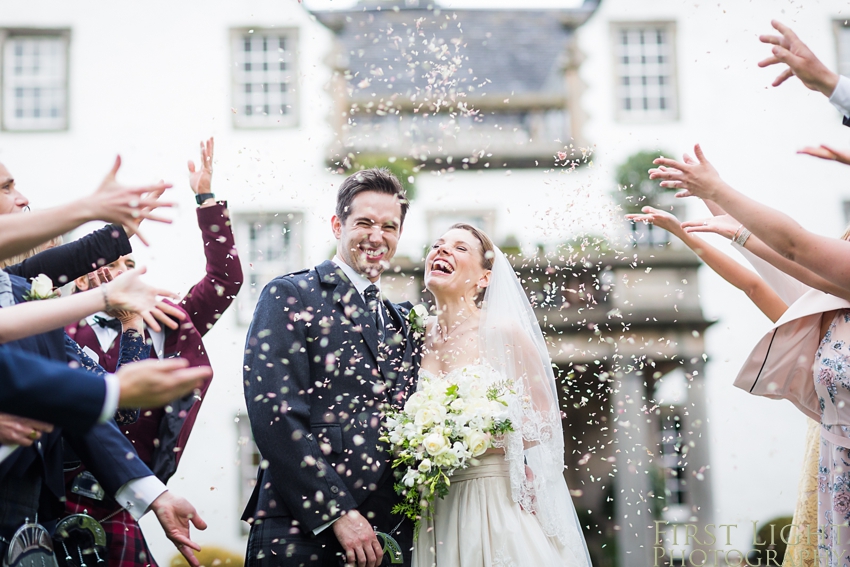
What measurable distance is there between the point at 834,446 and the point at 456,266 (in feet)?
6.81

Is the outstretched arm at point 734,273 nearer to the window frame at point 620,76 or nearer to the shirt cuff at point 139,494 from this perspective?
the shirt cuff at point 139,494

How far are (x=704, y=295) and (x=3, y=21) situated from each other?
16533mm

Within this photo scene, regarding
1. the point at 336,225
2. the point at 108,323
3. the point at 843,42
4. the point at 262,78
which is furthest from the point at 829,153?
the point at 843,42

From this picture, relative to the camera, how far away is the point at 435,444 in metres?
3.38

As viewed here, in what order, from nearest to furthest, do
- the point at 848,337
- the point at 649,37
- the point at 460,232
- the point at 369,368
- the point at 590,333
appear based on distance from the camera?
the point at 848,337 < the point at 369,368 < the point at 460,232 < the point at 590,333 < the point at 649,37

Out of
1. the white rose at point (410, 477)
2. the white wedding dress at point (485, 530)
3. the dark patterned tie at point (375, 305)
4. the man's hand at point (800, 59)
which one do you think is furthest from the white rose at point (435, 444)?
the man's hand at point (800, 59)

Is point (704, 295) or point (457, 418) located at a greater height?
point (704, 295)

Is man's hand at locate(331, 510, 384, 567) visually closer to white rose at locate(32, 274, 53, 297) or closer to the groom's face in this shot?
the groom's face

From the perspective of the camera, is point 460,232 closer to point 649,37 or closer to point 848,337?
point 848,337

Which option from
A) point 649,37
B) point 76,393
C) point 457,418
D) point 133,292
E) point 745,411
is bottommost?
point 745,411

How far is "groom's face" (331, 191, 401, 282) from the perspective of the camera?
12.6 ft

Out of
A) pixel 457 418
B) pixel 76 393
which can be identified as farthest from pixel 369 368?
pixel 76 393

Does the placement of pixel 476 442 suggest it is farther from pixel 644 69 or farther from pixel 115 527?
A: pixel 644 69

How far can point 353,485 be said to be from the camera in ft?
11.0
